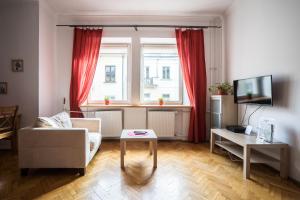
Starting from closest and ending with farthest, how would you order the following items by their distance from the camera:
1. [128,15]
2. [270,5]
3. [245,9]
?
1. [270,5]
2. [245,9]
3. [128,15]

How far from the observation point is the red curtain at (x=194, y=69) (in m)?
4.04

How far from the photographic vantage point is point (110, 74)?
444 centimetres

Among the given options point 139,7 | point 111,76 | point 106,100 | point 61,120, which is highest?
point 139,7

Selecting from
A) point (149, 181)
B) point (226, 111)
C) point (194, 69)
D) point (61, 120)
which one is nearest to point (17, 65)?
point (61, 120)

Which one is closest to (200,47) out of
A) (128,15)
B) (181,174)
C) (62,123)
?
(128,15)

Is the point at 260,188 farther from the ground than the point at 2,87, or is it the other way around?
the point at 2,87

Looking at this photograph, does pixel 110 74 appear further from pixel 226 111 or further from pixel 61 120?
pixel 226 111

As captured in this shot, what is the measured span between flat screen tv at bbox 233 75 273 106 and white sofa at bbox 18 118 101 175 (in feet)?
8.18

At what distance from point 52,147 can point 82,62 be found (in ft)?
7.32

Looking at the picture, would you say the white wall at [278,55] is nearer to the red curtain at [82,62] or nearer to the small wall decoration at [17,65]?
the red curtain at [82,62]

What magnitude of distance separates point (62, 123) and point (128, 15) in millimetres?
2611

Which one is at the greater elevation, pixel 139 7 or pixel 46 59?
pixel 139 7

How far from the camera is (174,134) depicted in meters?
4.13

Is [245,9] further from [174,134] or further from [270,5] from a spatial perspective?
[174,134]
